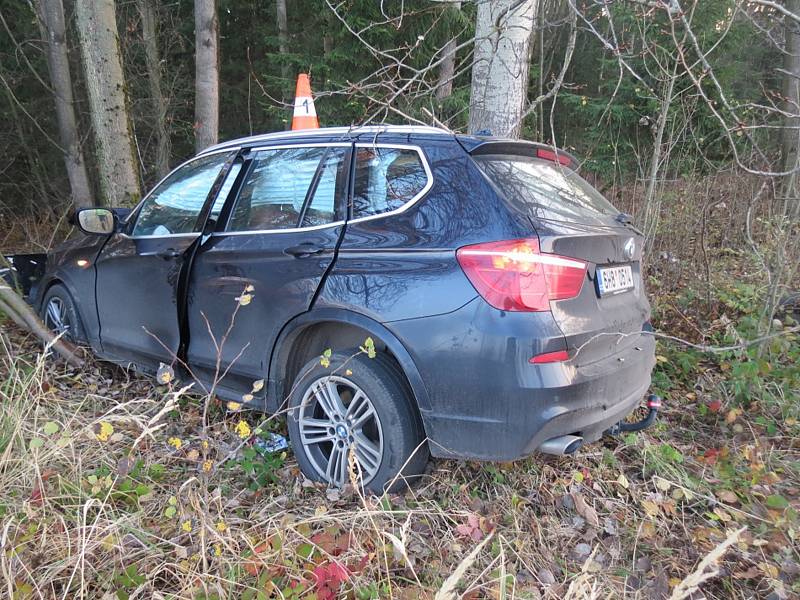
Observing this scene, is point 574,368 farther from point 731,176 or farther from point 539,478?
point 731,176

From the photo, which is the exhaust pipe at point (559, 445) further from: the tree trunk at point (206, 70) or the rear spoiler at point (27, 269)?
the tree trunk at point (206, 70)

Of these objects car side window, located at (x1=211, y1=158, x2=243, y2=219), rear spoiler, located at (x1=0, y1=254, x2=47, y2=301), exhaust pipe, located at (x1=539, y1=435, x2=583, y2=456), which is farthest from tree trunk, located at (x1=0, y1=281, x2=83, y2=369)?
exhaust pipe, located at (x1=539, y1=435, x2=583, y2=456)

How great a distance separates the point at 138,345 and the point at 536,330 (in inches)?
111

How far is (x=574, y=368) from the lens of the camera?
221cm

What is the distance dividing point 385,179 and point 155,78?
9987 mm

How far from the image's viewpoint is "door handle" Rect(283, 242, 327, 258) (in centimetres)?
266

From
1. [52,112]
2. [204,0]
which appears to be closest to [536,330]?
[204,0]

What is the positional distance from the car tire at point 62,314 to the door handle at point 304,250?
2.37 m

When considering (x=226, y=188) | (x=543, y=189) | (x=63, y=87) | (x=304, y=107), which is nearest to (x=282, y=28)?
(x=63, y=87)

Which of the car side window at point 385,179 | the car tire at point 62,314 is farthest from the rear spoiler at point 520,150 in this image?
the car tire at point 62,314

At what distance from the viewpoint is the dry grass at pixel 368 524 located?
195 cm

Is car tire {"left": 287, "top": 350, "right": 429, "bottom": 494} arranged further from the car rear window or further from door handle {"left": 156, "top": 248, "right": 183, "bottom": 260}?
door handle {"left": 156, "top": 248, "right": 183, "bottom": 260}

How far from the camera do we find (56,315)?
14.5 ft

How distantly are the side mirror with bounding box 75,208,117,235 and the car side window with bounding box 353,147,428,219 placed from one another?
2.22 meters
